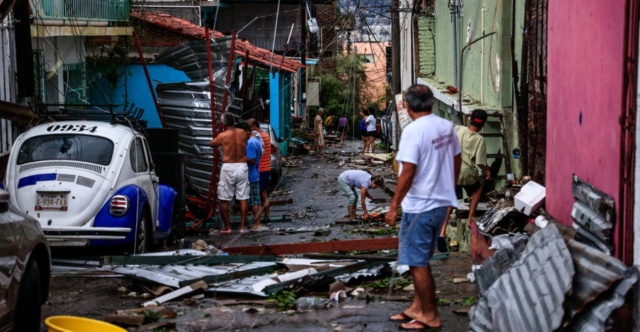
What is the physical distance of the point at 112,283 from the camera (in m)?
10.7

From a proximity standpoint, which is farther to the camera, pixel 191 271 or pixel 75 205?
pixel 75 205

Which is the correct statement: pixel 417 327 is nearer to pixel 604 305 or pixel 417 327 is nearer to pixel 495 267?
pixel 495 267

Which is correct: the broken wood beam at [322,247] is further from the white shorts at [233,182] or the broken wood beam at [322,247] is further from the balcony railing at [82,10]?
the balcony railing at [82,10]

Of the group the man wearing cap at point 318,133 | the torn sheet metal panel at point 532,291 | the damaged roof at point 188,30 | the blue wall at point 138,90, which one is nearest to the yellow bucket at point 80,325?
the torn sheet metal panel at point 532,291

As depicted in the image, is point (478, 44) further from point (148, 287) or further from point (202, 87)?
point (148, 287)

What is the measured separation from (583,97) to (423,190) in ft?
4.90

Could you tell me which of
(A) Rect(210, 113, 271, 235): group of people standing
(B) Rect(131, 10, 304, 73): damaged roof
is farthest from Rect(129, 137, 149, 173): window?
(B) Rect(131, 10, 304, 73): damaged roof

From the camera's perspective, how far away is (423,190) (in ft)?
25.6

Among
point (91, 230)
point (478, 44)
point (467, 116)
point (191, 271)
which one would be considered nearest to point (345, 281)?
point (191, 271)

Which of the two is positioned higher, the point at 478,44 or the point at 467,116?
the point at 478,44

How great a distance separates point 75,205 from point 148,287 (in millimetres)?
2679

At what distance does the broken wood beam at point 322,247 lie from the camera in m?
12.6

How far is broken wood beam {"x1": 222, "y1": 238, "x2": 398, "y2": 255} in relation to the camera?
12.6m

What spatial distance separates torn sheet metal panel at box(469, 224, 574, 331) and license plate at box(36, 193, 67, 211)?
6358mm
